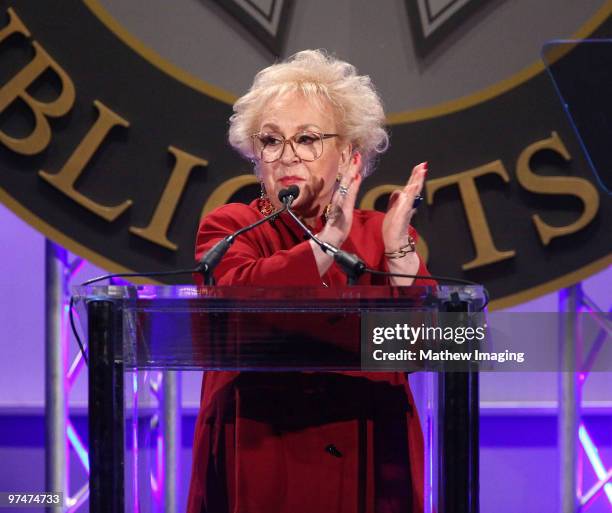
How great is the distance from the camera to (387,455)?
1.53 meters

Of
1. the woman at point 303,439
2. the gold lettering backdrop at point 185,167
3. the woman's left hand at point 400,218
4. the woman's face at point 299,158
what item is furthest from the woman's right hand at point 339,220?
the gold lettering backdrop at point 185,167

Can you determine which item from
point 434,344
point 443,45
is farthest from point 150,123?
point 434,344

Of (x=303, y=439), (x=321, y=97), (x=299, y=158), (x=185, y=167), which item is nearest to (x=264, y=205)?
(x=299, y=158)

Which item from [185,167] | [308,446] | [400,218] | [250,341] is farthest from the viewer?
[185,167]

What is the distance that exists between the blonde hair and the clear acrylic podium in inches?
29.5

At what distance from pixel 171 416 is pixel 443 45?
57.3 inches

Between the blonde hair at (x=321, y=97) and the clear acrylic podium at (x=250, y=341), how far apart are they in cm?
75

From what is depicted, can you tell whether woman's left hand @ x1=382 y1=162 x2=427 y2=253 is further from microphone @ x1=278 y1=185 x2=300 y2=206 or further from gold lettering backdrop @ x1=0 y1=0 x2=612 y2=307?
gold lettering backdrop @ x1=0 y1=0 x2=612 y2=307

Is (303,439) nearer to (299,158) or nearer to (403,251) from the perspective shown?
(403,251)

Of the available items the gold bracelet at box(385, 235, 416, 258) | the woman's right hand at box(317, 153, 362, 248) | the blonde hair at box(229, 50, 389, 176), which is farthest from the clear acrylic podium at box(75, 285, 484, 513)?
the blonde hair at box(229, 50, 389, 176)

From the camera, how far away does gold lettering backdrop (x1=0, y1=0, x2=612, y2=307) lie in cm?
295

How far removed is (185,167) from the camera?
9.76 ft

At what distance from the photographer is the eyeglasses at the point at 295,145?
197cm

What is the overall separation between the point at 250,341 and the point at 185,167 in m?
1.70
